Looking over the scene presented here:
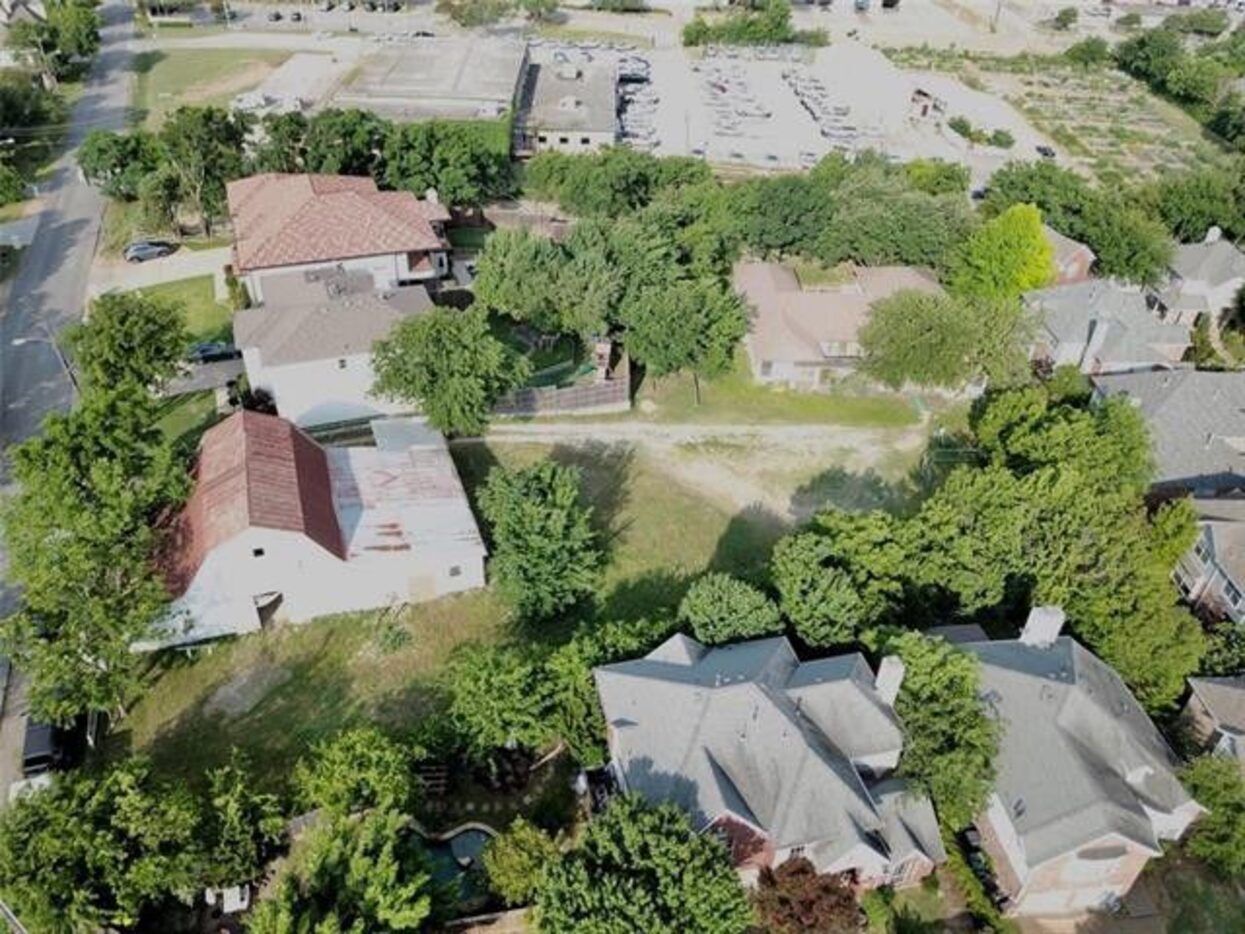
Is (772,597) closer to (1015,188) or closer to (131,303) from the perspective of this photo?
(131,303)

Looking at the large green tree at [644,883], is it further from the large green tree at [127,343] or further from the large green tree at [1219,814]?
the large green tree at [127,343]

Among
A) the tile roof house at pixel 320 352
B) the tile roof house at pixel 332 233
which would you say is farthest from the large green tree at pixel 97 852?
the tile roof house at pixel 332 233

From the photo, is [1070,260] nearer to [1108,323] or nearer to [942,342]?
[1108,323]

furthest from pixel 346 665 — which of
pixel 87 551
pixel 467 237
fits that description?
pixel 467 237

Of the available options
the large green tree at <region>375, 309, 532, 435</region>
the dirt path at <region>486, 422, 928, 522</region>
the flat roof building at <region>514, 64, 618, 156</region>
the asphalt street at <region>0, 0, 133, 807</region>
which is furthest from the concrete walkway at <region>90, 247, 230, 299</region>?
the flat roof building at <region>514, 64, 618, 156</region>

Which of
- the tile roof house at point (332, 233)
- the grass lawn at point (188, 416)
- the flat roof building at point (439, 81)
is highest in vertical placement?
the flat roof building at point (439, 81)

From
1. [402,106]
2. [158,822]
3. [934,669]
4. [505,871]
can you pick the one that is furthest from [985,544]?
[402,106]

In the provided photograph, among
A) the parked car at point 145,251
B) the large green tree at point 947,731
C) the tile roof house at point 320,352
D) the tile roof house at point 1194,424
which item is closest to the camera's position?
the large green tree at point 947,731
